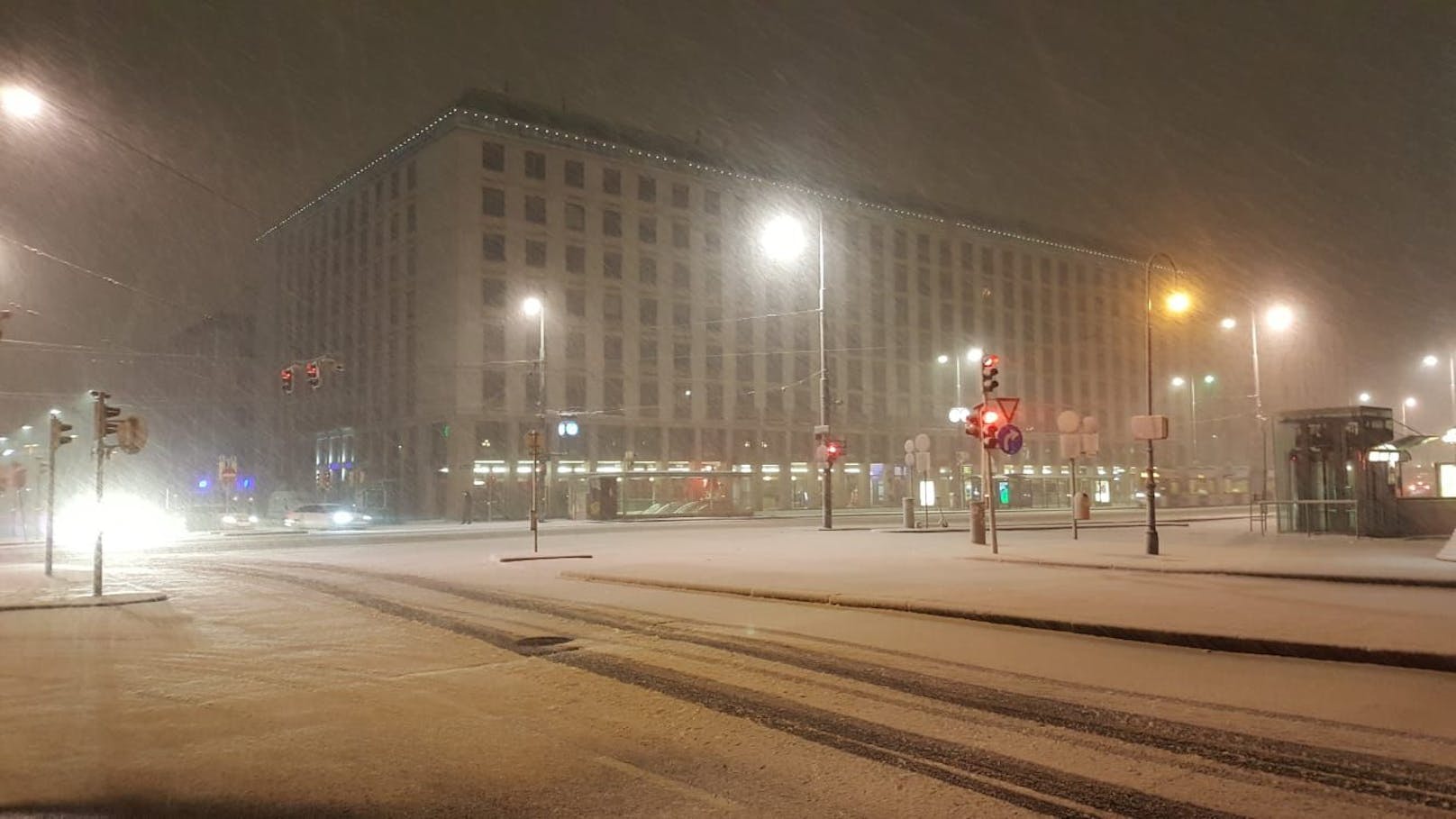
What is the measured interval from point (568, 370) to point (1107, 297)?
56378mm

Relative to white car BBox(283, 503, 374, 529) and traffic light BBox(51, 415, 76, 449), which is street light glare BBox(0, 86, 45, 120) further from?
white car BBox(283, 503, 374, 529)

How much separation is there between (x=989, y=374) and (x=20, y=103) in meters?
17.4

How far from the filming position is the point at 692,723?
7387 millimetres

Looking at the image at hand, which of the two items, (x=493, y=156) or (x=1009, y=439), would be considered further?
(x=493, y=156)

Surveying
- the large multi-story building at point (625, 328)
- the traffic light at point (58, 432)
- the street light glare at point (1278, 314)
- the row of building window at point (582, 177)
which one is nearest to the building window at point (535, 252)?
the large multi-story building at point (625, 328)

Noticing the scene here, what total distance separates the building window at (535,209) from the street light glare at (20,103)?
45.6m

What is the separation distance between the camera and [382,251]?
64.4 metres

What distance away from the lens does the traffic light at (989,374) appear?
20922 millimetres

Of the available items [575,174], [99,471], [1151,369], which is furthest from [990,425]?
[575,174]

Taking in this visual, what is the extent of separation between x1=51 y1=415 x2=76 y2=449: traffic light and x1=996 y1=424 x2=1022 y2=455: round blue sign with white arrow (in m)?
16.9

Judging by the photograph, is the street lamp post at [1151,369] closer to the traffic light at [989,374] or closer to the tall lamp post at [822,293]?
the traffic light at [989,374]

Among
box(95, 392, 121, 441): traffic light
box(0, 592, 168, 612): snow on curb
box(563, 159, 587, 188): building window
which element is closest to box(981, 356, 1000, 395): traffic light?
box(0, 592, 168, 612): snow on curb

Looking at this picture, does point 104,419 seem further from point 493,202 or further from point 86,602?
point 493,202

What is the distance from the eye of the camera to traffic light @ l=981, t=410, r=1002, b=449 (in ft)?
68.3
